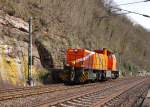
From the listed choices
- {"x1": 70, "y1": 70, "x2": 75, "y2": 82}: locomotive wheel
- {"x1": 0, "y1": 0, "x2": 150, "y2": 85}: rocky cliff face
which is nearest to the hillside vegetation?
{"x1": 0, "y1": 0, "x2": 150, "y2": 85}: rocky cliff face

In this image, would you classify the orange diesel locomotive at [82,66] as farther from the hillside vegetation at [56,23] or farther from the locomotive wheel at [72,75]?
the hillside vegetation at [56,23]

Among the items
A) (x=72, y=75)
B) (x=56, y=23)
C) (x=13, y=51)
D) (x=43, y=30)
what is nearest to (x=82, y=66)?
(x=72, y=75)

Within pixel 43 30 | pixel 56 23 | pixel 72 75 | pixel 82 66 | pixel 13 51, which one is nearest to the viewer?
pixel 13 51

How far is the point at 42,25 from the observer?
37.8m

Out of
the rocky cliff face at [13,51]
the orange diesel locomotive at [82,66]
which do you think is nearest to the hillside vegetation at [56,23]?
the rocky cliff face at [13,51]

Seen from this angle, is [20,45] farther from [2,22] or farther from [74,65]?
[74,65]

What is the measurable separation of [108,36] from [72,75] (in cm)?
5155

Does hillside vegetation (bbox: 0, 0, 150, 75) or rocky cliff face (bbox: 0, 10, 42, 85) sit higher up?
hillside vegetation (bbox: 0, 0, 150, 75)

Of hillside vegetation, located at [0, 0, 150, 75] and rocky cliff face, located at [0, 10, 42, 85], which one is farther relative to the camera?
hillside vegetation, located at [0, 0, 150, 75]

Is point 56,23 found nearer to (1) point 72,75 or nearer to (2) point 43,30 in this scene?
(2) point 43,30

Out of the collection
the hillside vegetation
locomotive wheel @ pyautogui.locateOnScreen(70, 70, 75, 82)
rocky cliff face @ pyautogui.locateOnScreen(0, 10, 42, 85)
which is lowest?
locomotive wheel @ pyautogui.locateOnScreen(70, 70, 75, 82)

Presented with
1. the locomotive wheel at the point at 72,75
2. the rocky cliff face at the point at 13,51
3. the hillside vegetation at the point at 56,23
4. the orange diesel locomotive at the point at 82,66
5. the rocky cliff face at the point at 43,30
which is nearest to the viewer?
the rocky cliff face at the point at 13,51

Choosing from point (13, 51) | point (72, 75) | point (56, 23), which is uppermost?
point (56, 23)

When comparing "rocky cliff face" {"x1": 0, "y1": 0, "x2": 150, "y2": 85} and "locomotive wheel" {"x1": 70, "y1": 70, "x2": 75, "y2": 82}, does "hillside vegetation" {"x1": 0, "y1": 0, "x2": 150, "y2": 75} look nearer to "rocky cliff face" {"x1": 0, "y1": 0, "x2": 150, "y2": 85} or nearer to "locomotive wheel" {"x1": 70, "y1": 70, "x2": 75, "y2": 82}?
"rocky cliff face" {"x1": 0, "y1": 0, "x2": 150, "y2": 85}
